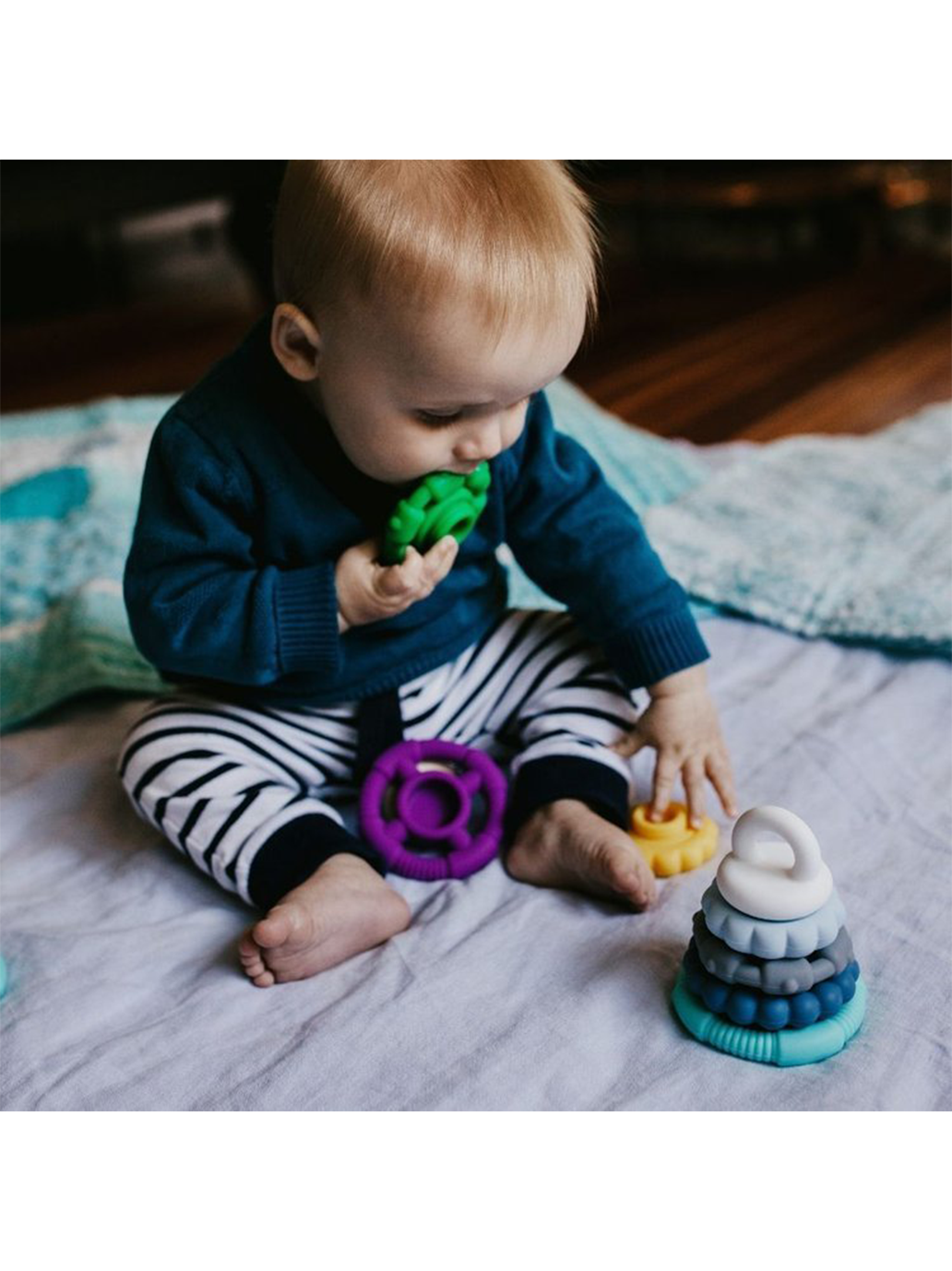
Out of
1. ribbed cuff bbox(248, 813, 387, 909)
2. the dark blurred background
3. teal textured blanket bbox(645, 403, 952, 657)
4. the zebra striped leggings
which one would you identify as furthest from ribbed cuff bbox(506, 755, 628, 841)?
the dark blurred background

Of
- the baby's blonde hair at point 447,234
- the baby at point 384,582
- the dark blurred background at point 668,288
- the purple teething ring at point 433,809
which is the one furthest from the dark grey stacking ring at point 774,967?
the dark blurred background at point 668,288

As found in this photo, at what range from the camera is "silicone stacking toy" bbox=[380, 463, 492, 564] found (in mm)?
748

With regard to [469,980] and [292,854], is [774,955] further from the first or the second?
[292,854]

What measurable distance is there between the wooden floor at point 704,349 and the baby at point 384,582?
2.73 feet

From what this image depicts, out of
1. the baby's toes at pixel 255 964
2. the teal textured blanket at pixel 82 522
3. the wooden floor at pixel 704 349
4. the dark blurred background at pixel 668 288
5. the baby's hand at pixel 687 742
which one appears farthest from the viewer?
the dark blurred background at pixel 668 288

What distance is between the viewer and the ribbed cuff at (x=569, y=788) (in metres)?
0.81

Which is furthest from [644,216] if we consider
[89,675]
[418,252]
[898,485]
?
[418,252]

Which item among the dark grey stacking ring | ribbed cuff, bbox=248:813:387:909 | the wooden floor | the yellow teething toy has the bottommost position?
the wooden floor

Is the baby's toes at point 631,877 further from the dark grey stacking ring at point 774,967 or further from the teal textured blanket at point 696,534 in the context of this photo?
the teal textured blanket at point 696,534

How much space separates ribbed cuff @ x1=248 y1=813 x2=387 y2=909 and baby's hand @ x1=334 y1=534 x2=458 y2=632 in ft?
0.40

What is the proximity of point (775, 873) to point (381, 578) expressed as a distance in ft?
0.93

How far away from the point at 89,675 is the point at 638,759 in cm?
43

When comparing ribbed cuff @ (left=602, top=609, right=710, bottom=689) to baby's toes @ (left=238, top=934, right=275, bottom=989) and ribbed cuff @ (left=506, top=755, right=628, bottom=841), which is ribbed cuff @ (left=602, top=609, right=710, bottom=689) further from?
baby's toes @ (left=238, top=934, right=275, bottom=989)

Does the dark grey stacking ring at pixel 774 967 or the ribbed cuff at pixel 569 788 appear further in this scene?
the ribbed cuff at pixel 569 788
